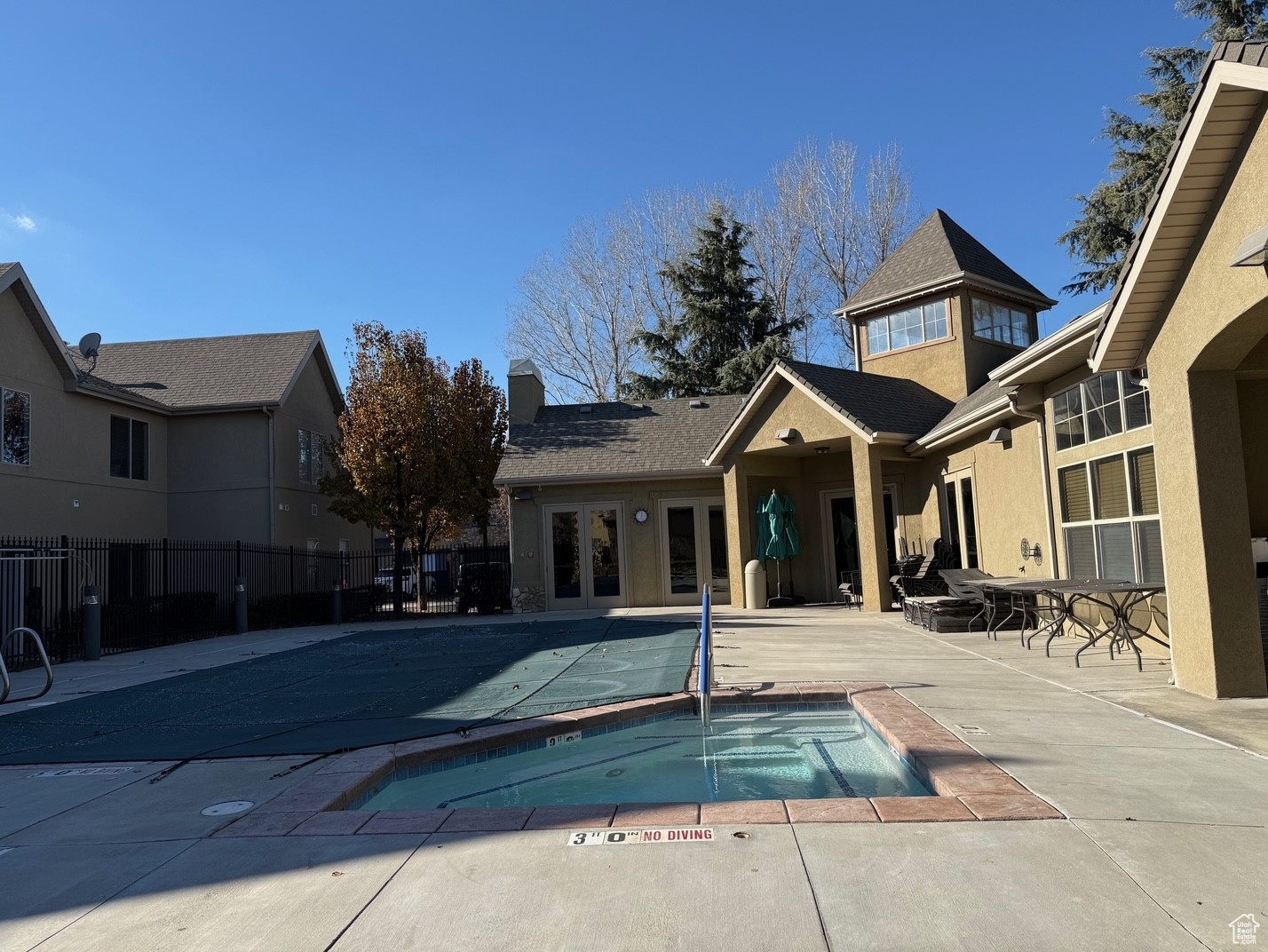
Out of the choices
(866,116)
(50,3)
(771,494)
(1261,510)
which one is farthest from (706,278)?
(1261,510)

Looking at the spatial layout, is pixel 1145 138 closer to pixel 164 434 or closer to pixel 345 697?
pixel 345 697

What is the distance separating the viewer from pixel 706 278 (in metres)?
32.2

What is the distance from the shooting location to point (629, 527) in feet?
64.1

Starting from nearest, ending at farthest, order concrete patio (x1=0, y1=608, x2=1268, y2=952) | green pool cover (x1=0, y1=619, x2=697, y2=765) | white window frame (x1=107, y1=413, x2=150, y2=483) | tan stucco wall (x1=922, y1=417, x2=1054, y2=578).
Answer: concrete patio (x1=0, y1=608, x2=1268, y2=952) < green pool cover (x1=0, y1=619, x2=697, y2=765) < tan stucco wall (x1=922, y1=417, x2=1054, y2=578) < white window frame (x1=107, y1=413, x2=150, y2=483)

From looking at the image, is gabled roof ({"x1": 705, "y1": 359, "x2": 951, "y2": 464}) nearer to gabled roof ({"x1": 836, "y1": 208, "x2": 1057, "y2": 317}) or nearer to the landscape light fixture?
gabled roof ({"x1": 836, "y1": 208, "x2": 1057, "y2": 317})

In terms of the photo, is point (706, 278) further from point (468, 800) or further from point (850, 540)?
point (468, 800)

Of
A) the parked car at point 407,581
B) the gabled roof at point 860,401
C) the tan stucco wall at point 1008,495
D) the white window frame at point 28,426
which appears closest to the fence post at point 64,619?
the white window frame at point 28,426

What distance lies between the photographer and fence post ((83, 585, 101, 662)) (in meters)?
13.9

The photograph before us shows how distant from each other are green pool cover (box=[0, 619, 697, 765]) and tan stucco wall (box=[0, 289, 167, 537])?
8587 mm

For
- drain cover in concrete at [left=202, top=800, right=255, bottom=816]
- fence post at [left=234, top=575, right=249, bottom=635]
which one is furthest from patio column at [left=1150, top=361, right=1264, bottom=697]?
fence post at [left=234, top=575, right=249, bottom=635]

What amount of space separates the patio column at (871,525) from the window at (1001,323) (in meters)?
4.46

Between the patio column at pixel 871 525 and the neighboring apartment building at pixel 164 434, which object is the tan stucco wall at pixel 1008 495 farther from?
the neighboring apartment building at pixel 164 434

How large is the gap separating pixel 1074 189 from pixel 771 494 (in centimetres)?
1680

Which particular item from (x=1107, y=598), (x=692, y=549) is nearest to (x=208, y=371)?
(x=692, y=549)
